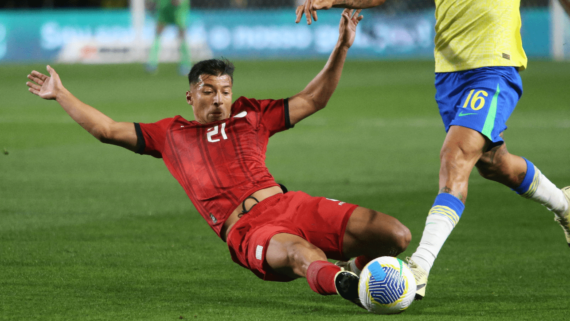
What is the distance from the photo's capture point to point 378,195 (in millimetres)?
7238

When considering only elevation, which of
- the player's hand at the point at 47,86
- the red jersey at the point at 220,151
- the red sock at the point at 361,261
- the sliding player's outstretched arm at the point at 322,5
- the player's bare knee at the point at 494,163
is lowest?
the red sock at the point at 361,261

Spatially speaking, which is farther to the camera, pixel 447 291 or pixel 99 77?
pixel 99 77

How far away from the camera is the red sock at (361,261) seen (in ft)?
13.9

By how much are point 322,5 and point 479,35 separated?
1.01m

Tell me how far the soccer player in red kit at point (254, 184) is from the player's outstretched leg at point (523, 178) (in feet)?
3.52

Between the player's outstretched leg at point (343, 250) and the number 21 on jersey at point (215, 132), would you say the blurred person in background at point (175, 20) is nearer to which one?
the number 21 on jersey at point (215, 132)

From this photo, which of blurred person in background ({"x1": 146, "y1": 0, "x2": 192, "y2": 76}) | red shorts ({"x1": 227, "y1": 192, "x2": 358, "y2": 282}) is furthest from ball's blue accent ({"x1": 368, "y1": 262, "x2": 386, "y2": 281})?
blurred person in background ({"x1": 146, "y1": 0, "x2": 192, "y2": 76})

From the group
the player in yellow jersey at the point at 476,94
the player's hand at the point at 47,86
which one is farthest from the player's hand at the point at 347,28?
the player's hand at the point at 47,86

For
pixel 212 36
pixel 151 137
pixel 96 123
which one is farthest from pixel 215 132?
pixel 212 36

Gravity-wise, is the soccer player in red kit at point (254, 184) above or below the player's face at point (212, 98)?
below

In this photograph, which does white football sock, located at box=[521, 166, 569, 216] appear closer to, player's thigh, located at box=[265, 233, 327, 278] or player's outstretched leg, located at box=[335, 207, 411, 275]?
player's outstretched leg, located at box=[335, 207, 411, 275]

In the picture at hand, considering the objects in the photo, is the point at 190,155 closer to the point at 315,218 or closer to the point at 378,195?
the point at 315,218

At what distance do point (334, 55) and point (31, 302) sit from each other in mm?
2125

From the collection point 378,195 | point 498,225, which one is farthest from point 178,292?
point 378,195
